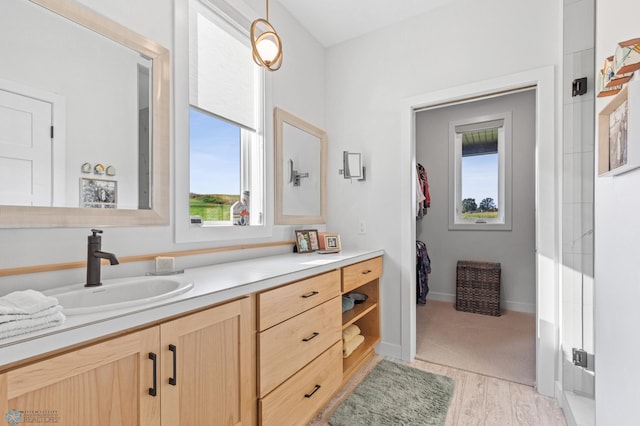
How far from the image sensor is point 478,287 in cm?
364

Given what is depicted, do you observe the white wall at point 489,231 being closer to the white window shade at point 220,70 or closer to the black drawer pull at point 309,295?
the white window shade at point 220,70

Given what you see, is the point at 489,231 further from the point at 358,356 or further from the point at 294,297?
the point at 294,297

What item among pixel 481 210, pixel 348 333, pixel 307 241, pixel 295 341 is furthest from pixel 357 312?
pixel 481 210

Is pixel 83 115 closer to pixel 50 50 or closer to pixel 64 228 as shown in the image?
pixel 50 50

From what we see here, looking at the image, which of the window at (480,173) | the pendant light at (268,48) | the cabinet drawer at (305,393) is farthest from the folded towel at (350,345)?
the window at (480,173)

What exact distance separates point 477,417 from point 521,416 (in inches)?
10.4

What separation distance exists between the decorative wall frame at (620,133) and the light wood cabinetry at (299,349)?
1.34 metres

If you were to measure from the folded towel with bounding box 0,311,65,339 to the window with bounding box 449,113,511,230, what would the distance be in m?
4.12

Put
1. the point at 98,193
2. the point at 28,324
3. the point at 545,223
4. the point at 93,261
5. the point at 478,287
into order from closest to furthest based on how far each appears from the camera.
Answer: the point at 28,324, the point at 93,261, the point at 98,193, the point at 545,223, the point at 478,287

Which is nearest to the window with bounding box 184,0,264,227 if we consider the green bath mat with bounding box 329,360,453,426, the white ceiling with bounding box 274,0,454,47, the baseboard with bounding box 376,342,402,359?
the white ceiling with bounding box 274,0,454,47

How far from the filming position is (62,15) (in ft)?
3.99

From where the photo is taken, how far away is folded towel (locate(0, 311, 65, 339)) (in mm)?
674

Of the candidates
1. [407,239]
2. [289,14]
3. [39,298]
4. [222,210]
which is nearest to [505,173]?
[407,239]

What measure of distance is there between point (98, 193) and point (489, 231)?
4046 millimetres
